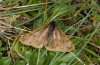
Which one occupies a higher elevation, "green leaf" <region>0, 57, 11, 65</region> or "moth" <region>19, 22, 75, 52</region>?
"moth" <region>19, 22, 75, 52</region>

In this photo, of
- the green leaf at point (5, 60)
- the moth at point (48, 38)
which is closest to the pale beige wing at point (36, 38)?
the moth at point (48, 38)

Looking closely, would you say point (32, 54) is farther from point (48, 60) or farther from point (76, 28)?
point (76, 28)

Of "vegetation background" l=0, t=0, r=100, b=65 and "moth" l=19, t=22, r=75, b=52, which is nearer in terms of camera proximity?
"moth" l=19, t=22, r=75, b=52

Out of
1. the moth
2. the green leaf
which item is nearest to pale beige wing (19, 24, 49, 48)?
the moth

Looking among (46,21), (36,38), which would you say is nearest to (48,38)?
(36,38)

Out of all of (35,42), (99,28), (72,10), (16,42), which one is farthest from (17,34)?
(99,28)

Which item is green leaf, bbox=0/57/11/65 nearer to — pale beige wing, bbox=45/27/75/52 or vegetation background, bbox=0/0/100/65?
vegetation background, bbox=0/0/100/65

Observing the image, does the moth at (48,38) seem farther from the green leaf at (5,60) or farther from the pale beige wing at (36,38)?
the green leaf at (5,60)
